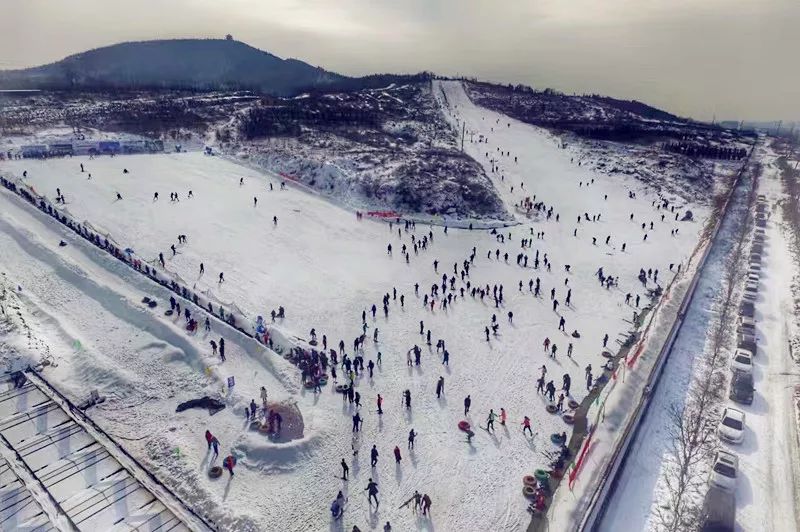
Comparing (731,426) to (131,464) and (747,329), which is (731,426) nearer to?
(747,329)

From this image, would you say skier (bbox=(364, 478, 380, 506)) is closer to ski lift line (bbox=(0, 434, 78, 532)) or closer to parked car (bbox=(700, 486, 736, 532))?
ski lift line (bbox=(0, 434, 78, 532))

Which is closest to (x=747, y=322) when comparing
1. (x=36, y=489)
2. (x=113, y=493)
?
(x=113, y=493)

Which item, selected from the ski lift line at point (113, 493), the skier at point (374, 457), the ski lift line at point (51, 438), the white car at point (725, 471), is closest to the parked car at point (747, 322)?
the white car at point (725, 471)

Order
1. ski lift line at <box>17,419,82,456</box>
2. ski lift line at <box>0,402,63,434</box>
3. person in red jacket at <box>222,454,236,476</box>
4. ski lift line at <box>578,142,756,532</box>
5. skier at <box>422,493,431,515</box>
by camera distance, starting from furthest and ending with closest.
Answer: ski lift line at <box>0,402,63,434</box>, ski lift line at <box>17,419,82,456</box>, person in red jacket at <box>222,454,236,476</box>, skier at <box>422,493,431,515</box>, ski lift line at <box>578,142,756,532</box>

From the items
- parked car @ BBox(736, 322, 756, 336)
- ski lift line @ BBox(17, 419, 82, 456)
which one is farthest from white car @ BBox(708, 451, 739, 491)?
ski lift line @ BBox(17, 419, 82, 456)

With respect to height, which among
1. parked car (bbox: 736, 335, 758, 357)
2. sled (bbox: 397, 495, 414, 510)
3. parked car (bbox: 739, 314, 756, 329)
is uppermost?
parked car (bbox: 739, 314, 756, 329)

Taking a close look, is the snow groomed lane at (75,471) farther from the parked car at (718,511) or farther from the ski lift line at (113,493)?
the parked car at (718,511)

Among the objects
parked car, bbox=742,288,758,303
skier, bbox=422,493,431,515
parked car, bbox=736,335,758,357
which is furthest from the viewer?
parked car, bbox=742,288,758,303
